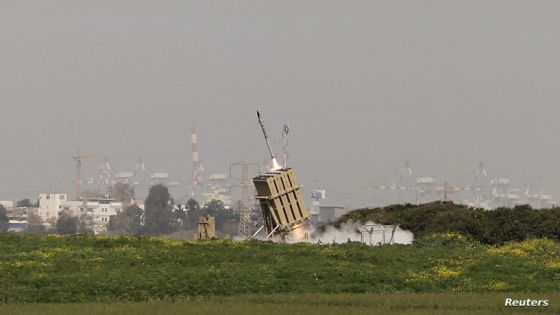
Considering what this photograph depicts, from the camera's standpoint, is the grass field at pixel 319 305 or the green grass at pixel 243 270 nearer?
the grass field at pixel 319 305

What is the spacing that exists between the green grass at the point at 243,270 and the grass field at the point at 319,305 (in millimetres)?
2260

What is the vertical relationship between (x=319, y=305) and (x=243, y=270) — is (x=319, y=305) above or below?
below

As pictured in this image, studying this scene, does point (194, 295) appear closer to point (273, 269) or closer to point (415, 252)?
point (273, 269)

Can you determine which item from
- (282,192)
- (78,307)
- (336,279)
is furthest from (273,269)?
(282,192)

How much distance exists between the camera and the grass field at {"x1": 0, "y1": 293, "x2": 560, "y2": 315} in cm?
3731

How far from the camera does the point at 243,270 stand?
155 ft

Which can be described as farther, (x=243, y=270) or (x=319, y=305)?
(x=243, y=270)

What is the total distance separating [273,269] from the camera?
47.8 m

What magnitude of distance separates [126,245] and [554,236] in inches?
1148

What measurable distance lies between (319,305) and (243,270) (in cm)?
823

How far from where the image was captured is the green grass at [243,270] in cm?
4356

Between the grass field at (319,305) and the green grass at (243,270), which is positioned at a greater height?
the green grass at (243,270)

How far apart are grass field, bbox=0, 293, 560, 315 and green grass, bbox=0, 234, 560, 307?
7.41ft

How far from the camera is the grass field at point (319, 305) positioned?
37.3 m
